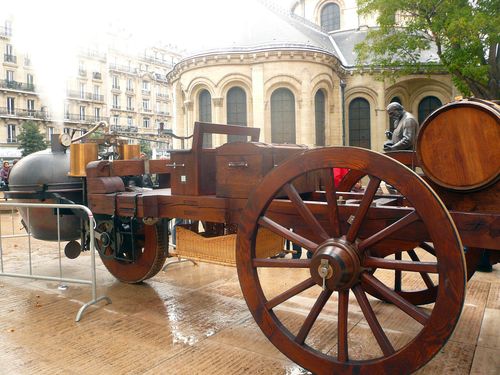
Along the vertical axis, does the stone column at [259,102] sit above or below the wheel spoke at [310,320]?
above

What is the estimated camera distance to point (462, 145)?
2.79 m

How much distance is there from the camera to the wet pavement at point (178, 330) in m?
3.52

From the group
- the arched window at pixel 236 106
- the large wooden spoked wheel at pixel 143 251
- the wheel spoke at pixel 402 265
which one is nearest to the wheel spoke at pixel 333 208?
the wheel spoke at pixel 402 265

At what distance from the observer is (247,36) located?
24.1 meters

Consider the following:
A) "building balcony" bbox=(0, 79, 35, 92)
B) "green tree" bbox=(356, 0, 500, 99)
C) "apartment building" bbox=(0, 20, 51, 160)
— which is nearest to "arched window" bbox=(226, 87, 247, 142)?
"green tree" bbox=(356, 0, 500, 99)

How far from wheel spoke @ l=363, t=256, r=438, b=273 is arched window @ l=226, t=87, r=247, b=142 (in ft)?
68.6

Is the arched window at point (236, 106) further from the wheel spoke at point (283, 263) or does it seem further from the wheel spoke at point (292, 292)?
the wheel spoke at point (292, 292)

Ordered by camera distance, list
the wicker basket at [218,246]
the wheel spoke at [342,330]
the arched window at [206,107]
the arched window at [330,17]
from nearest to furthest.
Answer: the wheel spoke at [342,330] < the wicker basket at [218,246] < the arched window at [206,107] < the arched window at [330,17]

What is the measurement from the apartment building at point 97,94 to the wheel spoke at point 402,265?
38.2 meters

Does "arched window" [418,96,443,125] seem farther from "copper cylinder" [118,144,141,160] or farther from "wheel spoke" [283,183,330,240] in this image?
"wheel spoke" [283,183,330,240]

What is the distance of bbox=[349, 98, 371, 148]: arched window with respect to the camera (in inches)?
1026

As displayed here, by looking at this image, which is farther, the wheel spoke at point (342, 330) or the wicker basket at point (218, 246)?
the wicker basket at point (218, 246)

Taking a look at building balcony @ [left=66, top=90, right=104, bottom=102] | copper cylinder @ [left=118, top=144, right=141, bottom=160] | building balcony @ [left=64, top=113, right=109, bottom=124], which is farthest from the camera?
building balcony @ [left=64, top=113, right=109, bottom=124]

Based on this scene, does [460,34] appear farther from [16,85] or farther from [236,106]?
[16,85]
